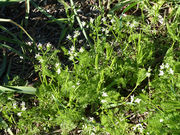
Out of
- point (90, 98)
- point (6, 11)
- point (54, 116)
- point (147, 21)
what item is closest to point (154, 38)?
point (147, 21)

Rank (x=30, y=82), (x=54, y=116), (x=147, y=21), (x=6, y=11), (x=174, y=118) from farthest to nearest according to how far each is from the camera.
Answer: (x=6, y=11) → (x=147, y=21) → (x=30, y=82) → (x=54, y=116) → (x=174, y=118)

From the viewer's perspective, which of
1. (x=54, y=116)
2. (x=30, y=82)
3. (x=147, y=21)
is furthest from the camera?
(x=147, y=21)

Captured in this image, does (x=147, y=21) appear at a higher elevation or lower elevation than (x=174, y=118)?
higher

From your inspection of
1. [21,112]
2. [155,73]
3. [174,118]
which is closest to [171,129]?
[174,118]

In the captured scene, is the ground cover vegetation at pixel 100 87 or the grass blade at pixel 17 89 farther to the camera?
the grass blade at pixel 17 89

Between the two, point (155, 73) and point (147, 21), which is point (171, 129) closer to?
point (155, 73)

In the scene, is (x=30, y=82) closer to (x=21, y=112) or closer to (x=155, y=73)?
(x=21, y=112)

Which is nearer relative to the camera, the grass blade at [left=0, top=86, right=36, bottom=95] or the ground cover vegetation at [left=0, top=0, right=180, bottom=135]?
the ground cover vegetation at [left=0, top=0, right=180, bottom=135]

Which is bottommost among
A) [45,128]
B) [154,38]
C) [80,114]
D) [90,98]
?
[45,128]

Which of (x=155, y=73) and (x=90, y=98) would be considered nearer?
(x=90, y=98)
